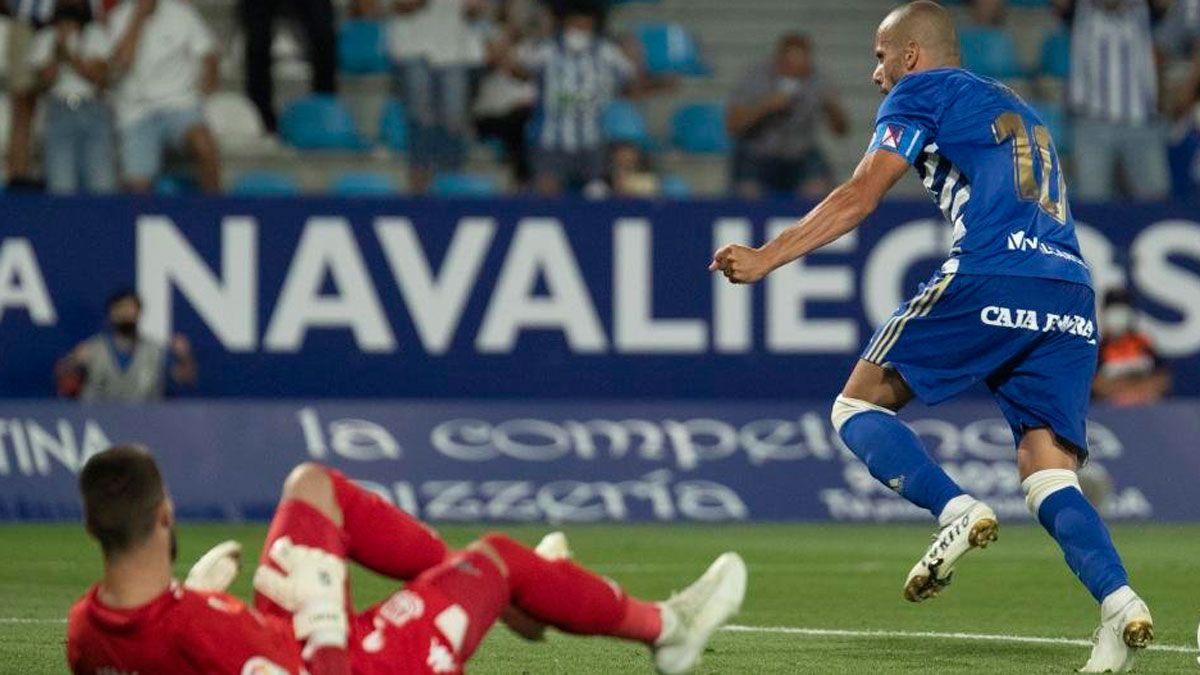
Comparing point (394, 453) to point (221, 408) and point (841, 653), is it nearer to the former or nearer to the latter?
point (221, 408)

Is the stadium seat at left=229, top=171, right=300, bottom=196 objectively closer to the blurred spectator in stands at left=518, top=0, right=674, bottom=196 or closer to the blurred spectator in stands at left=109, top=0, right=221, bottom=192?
the blurred spectator in stands at left=109, top=0, right=221, bottom=192

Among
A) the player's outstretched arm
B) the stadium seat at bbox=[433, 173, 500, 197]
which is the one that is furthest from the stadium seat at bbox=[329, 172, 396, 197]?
the player's outstretched arm

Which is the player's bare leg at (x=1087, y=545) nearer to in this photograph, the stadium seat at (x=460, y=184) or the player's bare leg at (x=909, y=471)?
the player's bare leg at (x=909, y=471)

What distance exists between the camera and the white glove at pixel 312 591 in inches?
206

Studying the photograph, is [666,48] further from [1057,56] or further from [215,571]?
[215,571]

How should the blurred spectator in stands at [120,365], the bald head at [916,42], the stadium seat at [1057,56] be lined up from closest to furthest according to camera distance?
1. the bald head at [916,42]
2. the blurred spectator in stands at [120,365]
3. the stadium seat at [1057,56]

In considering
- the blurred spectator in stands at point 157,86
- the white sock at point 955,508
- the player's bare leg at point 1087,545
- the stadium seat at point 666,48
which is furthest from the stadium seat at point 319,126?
the white sock at point 955,508

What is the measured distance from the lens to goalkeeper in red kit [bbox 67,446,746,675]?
5059mm

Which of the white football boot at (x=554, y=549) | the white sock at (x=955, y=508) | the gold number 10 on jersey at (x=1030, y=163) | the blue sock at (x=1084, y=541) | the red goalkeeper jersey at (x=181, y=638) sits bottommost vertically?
the blue sock at (x=1084, y=541)

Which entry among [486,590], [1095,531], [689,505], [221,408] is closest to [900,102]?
[1095,531]

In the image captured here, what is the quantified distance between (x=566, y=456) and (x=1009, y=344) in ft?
22.9

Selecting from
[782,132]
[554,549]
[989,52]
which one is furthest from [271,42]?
[554,549]

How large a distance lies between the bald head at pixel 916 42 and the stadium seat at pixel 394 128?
10.2 meters

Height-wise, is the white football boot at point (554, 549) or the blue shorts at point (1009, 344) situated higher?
the white football boot at point (554, 549)
